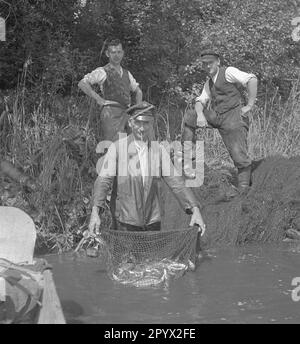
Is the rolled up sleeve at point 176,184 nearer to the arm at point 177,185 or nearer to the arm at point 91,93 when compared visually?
the arm at point 177,185

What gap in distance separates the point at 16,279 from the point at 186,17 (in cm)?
907

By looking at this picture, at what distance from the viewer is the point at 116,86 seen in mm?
9438

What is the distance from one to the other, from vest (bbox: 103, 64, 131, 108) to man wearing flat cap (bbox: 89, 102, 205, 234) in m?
2.70

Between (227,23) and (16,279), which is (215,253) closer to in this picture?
(16,279)

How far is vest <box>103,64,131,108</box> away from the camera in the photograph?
9.41 metres

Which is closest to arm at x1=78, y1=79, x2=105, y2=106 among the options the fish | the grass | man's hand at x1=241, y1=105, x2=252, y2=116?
the grass

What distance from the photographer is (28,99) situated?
11.0m

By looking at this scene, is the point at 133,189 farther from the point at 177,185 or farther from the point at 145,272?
the point at 145,272

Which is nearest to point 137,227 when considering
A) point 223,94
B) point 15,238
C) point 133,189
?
point 133,189

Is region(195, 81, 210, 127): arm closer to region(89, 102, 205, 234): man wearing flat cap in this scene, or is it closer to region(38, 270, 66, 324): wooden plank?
region(89, 102, 205, 234): man wearing flat cap

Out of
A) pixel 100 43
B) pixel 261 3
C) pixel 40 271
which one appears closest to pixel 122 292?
pixel 40 271

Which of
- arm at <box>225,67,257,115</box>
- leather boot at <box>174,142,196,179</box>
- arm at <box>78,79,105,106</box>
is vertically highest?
arm at <box>225,67,257,115</box>

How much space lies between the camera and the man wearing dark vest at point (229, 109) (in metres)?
9.18
